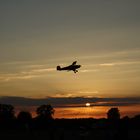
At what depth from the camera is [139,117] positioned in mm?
101875

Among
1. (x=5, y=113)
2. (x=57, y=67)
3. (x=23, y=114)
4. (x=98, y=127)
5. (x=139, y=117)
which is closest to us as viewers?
(x=57, y=67)

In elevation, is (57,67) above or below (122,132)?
above

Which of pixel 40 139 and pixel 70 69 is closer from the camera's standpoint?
pixel 40 139

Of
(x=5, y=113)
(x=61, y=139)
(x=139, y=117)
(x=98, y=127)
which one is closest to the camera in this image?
(x=61, y=139)

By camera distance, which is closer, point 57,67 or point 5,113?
point 57,67

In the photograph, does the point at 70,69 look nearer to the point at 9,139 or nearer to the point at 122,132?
the point at 9,139

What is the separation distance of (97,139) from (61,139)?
1369cm

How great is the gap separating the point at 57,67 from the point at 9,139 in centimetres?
2344

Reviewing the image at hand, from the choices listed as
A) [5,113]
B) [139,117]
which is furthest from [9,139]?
[5,113]

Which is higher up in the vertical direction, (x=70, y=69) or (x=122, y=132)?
(x=70, y=69)

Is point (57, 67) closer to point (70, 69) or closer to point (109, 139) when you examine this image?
point (70, 69)

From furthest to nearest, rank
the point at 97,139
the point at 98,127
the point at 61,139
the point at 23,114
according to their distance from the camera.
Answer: the point at 23,114 → the point at 98,127 → the point at 97,139 → the point at 61,139

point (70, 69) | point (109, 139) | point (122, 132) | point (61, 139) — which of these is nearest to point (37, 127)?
point (70, 69)

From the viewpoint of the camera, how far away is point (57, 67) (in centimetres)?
6612
